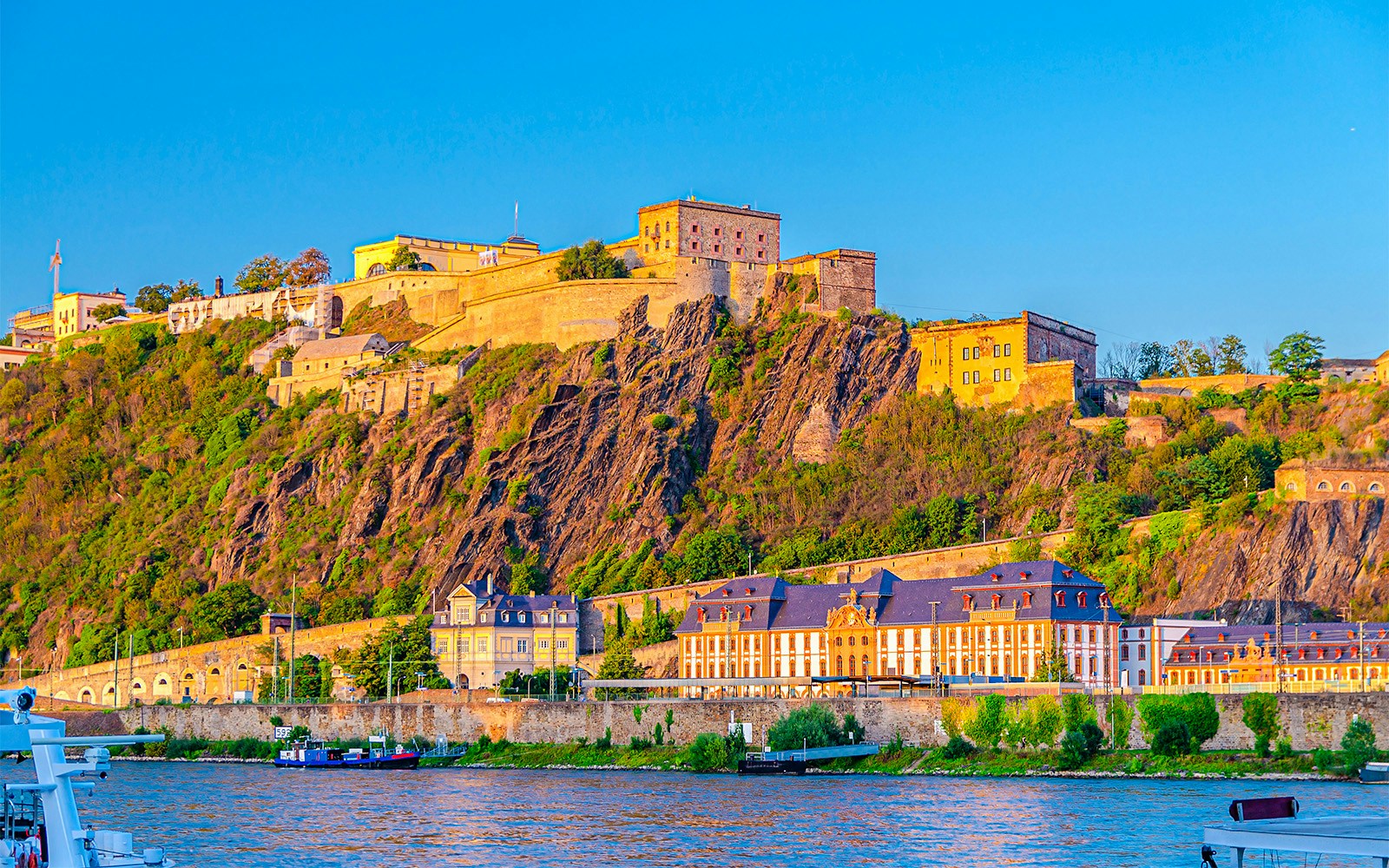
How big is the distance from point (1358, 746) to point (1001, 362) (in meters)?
49.9

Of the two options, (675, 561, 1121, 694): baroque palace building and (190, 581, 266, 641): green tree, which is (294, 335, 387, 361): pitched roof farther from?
(675, 561, 1121, 694): baroque palace building

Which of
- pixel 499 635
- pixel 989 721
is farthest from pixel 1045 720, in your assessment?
pixel 499 635

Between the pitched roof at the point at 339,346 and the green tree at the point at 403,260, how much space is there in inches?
290

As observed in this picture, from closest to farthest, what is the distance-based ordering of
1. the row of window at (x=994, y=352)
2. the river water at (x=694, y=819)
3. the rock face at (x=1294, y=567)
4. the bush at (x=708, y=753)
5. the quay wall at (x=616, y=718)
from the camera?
the river water at (x=694, y=819), the quay wall at (x=616, y=718), the bush at (x=708, y=753), the rock face at (x=1294, y=567), the row of window at (x=994, y=352)

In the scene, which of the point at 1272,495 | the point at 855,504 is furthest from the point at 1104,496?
the point at 855,504

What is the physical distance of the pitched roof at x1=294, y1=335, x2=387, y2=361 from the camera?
4976 inches

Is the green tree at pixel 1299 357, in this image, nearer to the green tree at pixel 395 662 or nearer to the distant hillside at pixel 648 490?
the distant hillside at pixel 648 490

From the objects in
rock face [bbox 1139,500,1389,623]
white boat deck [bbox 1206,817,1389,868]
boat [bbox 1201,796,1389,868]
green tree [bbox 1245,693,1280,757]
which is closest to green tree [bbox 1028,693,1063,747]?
green tree [bbox 1245,693,1280,757]

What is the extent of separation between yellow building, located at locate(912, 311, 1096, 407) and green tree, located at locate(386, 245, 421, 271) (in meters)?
44.6

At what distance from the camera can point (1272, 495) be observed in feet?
277

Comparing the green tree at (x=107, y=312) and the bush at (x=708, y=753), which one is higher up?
the green tree at (x=107, y=312)

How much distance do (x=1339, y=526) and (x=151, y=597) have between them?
2666 inches

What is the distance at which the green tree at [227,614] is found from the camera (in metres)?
104

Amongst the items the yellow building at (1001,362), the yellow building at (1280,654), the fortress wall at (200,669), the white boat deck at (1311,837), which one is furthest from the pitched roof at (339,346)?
the white boat deck at (1311,837)
